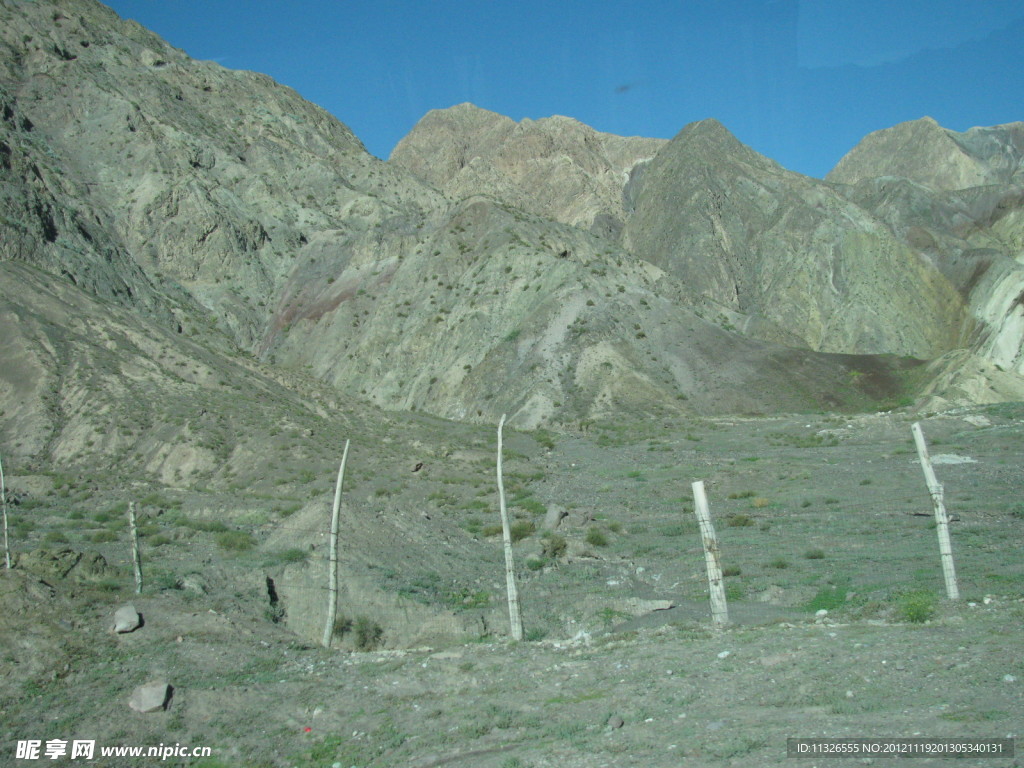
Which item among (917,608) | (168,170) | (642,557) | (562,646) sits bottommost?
(562,646)

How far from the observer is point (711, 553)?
38.6 ft

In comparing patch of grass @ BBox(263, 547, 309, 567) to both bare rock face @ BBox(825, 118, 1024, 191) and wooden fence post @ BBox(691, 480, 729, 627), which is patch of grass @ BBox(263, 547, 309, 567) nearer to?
wooden fence post @ BBox(691, 480, 729, 627)

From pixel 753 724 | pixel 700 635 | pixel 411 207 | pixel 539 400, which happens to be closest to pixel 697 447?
pixel 539 400

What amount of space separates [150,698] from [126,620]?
8.06 feet

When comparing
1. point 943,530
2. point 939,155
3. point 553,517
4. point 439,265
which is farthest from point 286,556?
point 939,155

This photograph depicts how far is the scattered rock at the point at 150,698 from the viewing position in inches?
421

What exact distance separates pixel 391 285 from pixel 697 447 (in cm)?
3634

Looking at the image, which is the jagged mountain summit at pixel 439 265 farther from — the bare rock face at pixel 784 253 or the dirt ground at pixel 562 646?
the dirt ground at pixel 562 646

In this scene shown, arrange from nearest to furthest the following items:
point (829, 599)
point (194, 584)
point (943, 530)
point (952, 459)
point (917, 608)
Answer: point (917, 608), point (943, 530), point (829, 599), point (194, 584), point (952, 459)

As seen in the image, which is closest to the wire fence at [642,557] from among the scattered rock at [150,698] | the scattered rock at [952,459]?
the scattered rock at [150,698]

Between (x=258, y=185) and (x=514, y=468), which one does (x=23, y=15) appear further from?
(x=514, y=468)

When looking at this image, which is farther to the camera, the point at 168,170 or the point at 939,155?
the point at 939,155

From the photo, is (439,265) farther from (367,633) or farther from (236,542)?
(367,633)

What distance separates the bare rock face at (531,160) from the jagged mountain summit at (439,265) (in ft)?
58.5
